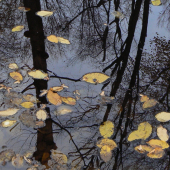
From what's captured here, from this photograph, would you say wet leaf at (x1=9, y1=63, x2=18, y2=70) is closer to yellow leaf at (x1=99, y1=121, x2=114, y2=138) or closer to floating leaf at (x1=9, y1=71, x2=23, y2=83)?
floating leaf at (x1=9, y1=71, x2=23, y2=83)

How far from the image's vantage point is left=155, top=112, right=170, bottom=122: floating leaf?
1629 millimetres

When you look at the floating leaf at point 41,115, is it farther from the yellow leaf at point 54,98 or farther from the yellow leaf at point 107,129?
the yellow leaf at point 107,129

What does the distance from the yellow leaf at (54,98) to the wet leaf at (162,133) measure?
0.78 m

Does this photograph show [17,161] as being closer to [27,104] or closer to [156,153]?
[27,104]

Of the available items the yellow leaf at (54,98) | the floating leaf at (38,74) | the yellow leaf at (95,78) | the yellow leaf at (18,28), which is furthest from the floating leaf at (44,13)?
the yellow leaf at (54,98)

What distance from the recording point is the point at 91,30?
8.60 ft

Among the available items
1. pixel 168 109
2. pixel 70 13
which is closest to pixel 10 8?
pixel 70 13

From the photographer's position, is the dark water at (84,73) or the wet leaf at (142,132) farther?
the wet leaf at (142,132)

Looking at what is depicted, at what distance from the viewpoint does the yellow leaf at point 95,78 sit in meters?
1.91

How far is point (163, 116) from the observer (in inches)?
65.0

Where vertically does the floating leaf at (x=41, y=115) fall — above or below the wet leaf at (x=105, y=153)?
above

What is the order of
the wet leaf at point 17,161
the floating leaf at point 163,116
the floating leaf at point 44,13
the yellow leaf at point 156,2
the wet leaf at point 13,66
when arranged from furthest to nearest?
the yellow leaf at point 156,2
the floating leaf at point 44,13
the wet leaf at point 13,66
the floating leaf at point 163,116
the wet leaf at point 17,161

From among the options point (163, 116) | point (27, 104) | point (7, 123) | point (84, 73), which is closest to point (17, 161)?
point (7, 123)

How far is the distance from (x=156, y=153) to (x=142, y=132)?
0.18 metres
